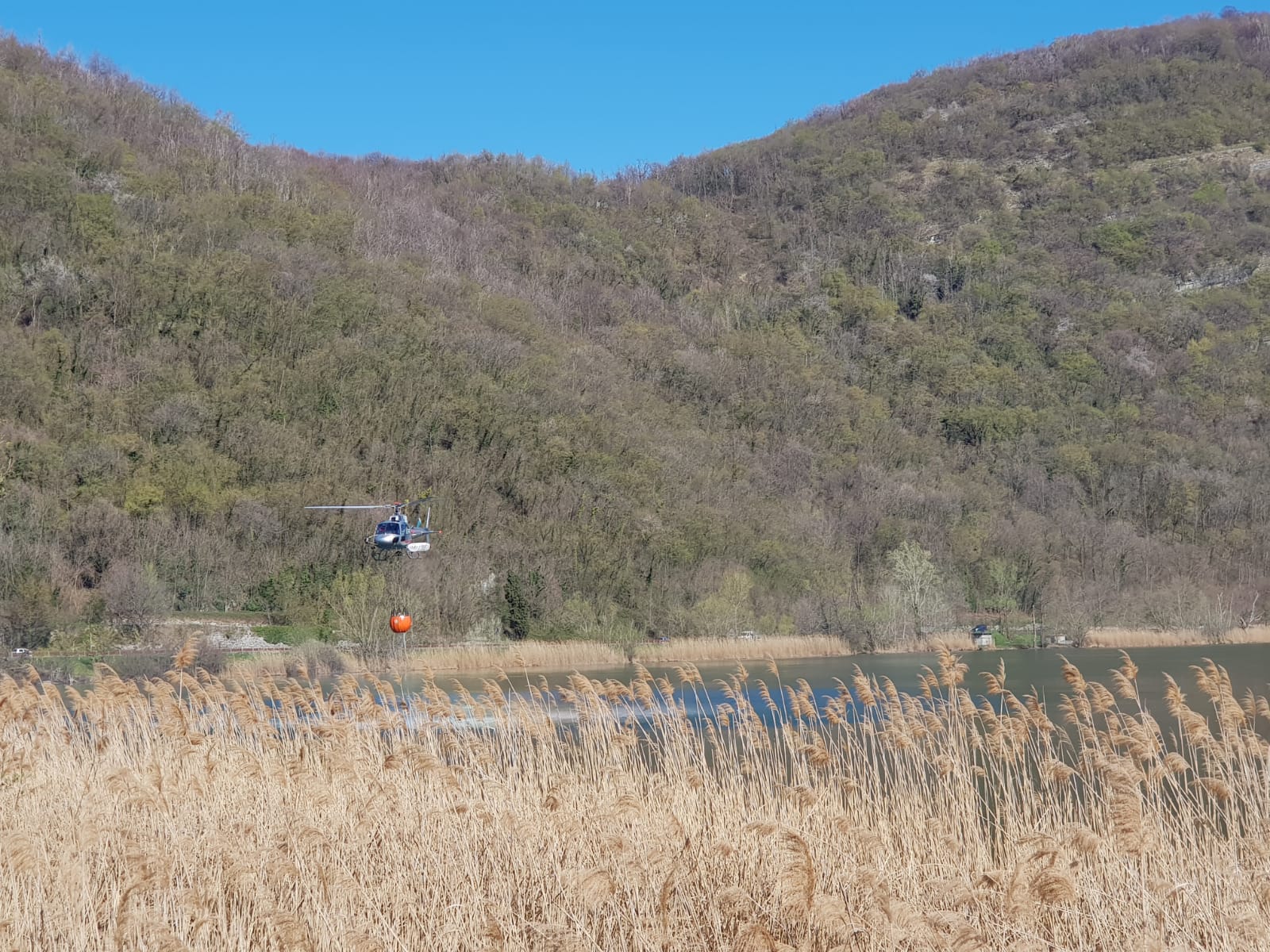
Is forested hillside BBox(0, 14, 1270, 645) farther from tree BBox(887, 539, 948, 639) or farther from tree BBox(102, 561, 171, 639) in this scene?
tree BBox(887, 539, 948, 639)

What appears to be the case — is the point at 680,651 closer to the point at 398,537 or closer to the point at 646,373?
the point at 398,537

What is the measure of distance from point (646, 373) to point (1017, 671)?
64.5 m

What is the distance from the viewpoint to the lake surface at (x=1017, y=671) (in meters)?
34.0

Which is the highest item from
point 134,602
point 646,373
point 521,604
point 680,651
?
point 646,373

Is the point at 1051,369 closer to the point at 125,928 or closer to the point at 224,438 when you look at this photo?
the point at 224,438

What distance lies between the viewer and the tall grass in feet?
27.7

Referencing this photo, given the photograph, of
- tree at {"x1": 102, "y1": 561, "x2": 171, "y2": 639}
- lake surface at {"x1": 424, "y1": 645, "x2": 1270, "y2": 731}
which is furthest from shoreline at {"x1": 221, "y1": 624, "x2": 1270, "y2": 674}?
tree at {"x1": 102, "y1": 561, "x2": 171, "y2": 639}

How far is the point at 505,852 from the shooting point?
34.8 feet

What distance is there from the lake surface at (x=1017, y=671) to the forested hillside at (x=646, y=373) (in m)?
6.17

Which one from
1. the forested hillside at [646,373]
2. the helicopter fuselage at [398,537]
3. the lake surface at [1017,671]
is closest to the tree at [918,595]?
the forested hillside at [646,373]

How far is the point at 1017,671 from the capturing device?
4409 centimetres

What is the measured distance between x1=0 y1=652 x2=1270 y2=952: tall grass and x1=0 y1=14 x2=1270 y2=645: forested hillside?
33.1 meters

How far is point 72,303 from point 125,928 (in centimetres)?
7595

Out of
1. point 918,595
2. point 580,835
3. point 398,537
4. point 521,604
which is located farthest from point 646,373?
point 580,835
